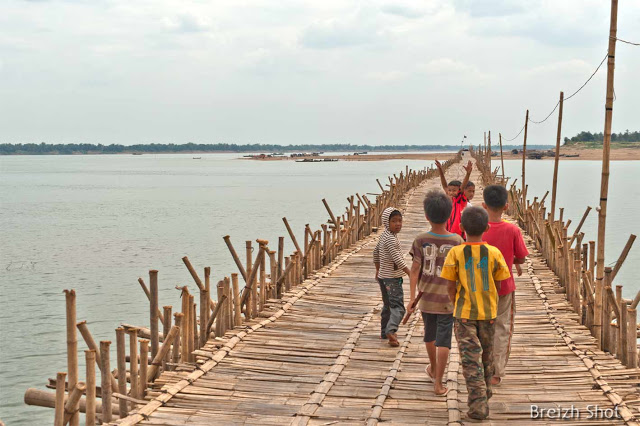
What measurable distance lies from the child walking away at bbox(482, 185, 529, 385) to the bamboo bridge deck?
0.85ft

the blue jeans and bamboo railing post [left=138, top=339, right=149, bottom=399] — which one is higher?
the blue jeans

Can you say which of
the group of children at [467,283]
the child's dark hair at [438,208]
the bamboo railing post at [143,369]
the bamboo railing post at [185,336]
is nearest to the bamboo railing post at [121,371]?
the bamboo railing post at [143,369]

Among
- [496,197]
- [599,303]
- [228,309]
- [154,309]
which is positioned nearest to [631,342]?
[599,303]

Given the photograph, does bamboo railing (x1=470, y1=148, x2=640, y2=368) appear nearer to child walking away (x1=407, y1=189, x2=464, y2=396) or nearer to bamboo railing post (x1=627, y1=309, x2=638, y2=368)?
bamboo railing post (x1=627, y1=309, x2=638, y2=368)

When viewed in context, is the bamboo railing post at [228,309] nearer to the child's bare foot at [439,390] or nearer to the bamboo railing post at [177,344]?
the bamboo railing post at [177,344]

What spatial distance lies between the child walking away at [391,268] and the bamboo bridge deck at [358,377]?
22cm

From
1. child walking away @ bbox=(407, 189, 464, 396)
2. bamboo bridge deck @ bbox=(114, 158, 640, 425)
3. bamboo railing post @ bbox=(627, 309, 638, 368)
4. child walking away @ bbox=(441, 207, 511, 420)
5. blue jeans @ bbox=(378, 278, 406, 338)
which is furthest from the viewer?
blue jeans @ bbox=(378, 278, 406, 338)

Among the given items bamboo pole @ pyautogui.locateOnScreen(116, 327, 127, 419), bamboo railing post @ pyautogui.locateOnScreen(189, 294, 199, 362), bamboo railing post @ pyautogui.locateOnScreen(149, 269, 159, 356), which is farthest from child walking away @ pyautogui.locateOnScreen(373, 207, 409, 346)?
bamboo pole @ pyautogui.locateOnScreen(116, 327, 127, 419)

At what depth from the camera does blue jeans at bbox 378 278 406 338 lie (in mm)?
5598

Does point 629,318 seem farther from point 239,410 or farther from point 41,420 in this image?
point 41,420

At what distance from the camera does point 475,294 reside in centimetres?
412

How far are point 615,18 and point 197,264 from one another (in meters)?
13.6

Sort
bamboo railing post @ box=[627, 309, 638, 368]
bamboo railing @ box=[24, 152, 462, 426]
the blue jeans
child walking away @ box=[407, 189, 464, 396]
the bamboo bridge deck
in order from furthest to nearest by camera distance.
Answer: the blue jeans < bamboo railing post @ box=[627, 309, 638, 368] < child walking away @ box=[407, 189, 464, 396] < bamboo railing @ box=[24, 152, 462, 426] < the bamboo bridge deck

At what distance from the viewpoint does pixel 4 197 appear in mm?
46969
